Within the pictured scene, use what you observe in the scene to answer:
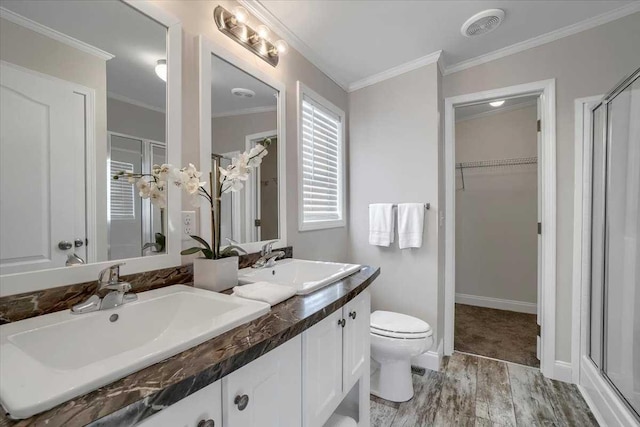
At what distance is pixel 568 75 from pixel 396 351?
2196 mm

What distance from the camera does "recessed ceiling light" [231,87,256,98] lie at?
1512mm

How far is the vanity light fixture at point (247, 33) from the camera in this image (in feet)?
4.61

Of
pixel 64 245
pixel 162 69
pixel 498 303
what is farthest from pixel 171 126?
pixel 498 303

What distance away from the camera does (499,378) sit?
201cm

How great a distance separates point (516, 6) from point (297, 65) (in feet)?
4.50

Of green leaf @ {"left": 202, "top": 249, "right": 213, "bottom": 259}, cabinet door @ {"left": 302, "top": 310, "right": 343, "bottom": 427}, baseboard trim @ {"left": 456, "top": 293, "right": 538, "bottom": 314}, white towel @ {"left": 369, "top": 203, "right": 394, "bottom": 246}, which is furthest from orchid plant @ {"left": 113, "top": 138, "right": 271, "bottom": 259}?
baseboard trim @ {"left": 456, "top": 293, "right": 538, "bottom": 314}

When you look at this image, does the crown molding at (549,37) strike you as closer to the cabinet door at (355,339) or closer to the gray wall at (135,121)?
the cabinet door at (355,339)

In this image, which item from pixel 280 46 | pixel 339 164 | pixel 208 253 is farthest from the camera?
pixel 339 164

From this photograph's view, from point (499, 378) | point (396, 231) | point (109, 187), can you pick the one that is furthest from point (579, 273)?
point (109, 187)

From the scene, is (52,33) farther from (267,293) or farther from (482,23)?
(482,23)

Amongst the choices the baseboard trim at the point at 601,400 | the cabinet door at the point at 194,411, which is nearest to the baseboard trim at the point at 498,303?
the baseboard trim at the point at 601,400

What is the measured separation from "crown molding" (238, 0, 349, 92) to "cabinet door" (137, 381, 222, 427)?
177 cm

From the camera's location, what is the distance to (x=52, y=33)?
89 cm

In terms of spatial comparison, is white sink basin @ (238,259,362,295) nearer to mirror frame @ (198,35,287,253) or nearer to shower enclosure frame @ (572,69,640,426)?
mirror frame @ (198,35,287,253)
